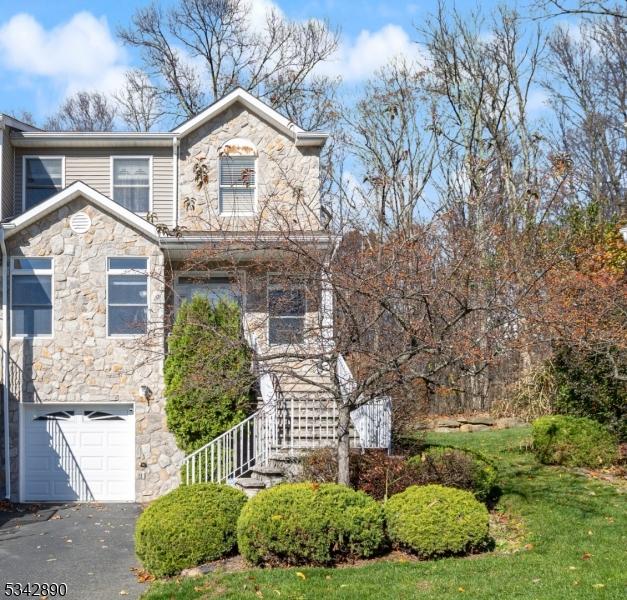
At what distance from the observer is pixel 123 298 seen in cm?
1706

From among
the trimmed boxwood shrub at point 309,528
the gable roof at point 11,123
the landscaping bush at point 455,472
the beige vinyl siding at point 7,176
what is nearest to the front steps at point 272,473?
the landscaping bush at point 455,472

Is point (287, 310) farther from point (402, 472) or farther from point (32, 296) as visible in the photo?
point (32, 296)

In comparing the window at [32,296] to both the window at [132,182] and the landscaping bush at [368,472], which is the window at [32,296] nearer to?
the window at [132,182]

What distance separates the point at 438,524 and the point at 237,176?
10520 mm

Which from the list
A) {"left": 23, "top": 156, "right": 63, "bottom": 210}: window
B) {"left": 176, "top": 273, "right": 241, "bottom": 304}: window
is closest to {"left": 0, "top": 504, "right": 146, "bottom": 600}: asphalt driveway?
{"left": 176, "top": 273, "right": 241, "bottom": 304}: window

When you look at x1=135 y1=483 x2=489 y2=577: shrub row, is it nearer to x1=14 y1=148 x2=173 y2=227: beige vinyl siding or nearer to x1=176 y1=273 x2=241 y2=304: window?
x1=176 y1=273 x2=241 y2=304: window

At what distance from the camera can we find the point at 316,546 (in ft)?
31.8

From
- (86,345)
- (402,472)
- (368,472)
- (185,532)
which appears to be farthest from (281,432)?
(86,345)

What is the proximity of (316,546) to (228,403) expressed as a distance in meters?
6.67

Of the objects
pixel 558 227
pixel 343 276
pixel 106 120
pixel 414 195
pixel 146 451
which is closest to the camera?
pixel 343 276

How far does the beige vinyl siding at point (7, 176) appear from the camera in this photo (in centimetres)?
1777

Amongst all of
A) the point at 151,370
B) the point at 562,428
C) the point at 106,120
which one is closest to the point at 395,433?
the point at 562,428

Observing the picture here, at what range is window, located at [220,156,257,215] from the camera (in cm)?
1827

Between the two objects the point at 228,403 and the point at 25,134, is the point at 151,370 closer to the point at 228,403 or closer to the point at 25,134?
the point at 228,403
